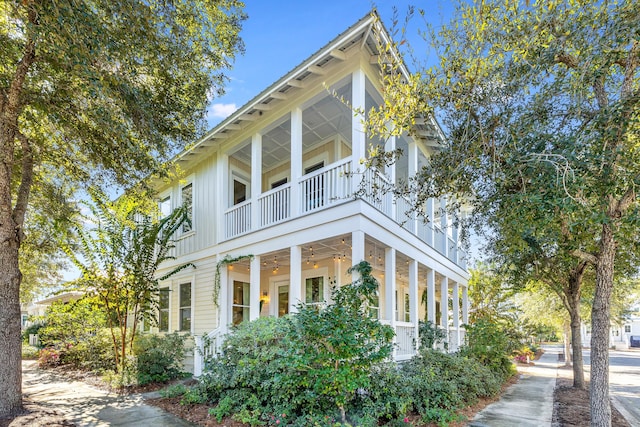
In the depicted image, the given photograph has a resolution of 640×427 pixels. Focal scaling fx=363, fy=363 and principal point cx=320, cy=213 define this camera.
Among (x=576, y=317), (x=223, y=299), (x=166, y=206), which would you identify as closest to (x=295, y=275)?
(x=223, y=299)

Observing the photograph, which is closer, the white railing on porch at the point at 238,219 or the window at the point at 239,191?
the white railing on porch at the point at 238,219

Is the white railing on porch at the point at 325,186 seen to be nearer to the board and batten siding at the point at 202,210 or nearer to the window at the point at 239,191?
the board and batten siding at the point at 202,210

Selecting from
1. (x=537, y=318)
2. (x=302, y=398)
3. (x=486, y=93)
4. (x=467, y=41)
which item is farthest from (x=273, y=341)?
(x=537, y=318)

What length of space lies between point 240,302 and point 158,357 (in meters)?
2.72

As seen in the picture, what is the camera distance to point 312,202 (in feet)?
26.6

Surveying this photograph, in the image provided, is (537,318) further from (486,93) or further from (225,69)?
(225,69)

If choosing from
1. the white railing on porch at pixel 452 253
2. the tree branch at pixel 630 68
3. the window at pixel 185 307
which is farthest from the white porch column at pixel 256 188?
the white railing on porch at pixel 452 253

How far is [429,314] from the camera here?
1150 cm

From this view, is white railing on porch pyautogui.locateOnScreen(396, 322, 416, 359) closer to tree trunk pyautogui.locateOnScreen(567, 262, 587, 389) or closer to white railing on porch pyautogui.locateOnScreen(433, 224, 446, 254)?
white railing on porch pyautogui.locateOnScreen(433, 224, 446, 254)

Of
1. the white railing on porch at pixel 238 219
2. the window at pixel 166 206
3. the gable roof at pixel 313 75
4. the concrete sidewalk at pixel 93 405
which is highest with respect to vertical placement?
the gable roof at pixel 313 75

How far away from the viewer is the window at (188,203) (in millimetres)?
12125

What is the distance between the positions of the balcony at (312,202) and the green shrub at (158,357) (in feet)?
10.4

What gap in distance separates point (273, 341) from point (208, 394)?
164 centimetres

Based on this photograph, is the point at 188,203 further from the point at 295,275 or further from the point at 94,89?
the point at 94,89
